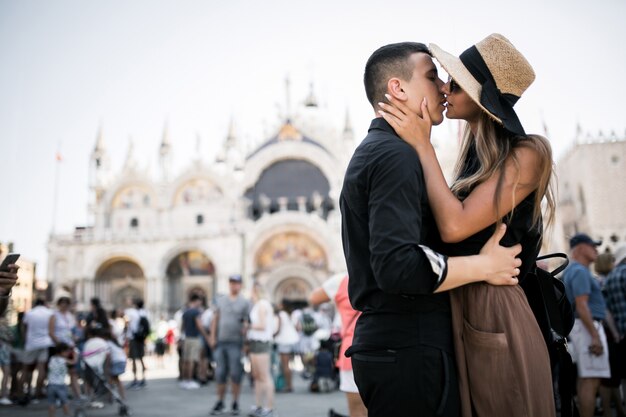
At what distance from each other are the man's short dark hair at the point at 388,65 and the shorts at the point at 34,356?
8.67 metres

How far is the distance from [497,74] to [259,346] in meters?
6.04

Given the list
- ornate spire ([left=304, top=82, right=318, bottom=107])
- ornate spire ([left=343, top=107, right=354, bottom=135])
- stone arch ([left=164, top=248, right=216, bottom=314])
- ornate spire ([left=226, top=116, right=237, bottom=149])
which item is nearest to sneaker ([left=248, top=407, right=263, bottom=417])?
stone arch ([left=164, top=248, right=216, bottom=314])

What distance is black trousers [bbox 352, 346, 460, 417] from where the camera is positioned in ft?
5.36

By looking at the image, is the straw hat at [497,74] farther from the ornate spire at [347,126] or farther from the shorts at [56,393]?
the ornate spire at [347,126]

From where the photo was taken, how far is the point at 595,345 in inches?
187

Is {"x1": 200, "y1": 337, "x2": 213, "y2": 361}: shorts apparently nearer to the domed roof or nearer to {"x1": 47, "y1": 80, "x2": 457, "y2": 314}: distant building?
{"x1": 47, "y1": 80, "x2": 457, "y2": 314}: distant building

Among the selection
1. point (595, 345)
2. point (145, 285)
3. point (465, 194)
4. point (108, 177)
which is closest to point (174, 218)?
point (145, 285)

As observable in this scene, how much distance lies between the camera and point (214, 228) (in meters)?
30.5

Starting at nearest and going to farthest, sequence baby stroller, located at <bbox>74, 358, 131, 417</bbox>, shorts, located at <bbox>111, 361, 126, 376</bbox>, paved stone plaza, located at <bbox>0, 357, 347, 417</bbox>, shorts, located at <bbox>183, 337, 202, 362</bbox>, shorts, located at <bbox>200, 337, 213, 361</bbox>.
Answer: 1. baby stroller, located at <bbox>74, 358, 131, 417</bbox>
2. paved stone plaza, located at <bbox>0, 357, 347, 417</bbox>
3. shorts, located at <bbox>111, 361, 126, 376</bbox>
4. shorts, located at <bbox>183, 337, 202, 362</bbox>
5. shorts, located at <bbox>200, 337, 213, 361</bbox>

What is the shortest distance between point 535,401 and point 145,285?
3234 cm

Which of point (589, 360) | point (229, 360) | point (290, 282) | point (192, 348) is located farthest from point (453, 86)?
point (290, 282)

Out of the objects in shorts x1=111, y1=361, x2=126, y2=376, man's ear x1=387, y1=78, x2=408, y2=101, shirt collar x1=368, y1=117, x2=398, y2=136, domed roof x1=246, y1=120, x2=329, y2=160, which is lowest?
shorts x1=111, y1=361, x2=126, y2=376

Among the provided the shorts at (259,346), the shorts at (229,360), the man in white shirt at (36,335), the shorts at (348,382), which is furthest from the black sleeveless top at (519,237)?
the man in white shirt at (36,335)

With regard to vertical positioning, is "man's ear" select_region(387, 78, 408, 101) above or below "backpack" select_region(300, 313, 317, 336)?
above
